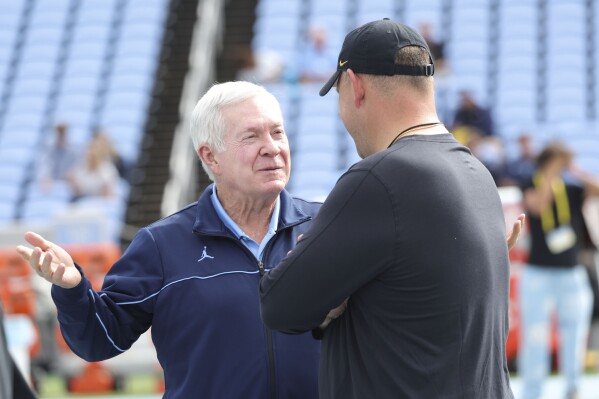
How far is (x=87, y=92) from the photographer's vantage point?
1445cm

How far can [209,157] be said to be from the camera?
3.31 metres

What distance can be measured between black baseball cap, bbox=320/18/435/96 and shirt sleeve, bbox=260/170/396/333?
276 mm

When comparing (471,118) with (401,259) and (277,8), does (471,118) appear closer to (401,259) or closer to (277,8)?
(277,8)

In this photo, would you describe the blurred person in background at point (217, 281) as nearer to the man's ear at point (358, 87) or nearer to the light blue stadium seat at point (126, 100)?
the man's ear at point (358, 87)

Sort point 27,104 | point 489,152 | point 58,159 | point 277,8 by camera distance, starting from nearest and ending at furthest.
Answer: point 489,152, point 58,159, point 27,104, point 277,8

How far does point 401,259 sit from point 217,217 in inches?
38.2

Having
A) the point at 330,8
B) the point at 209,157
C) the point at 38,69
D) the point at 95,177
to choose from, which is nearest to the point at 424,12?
the point at 330,8

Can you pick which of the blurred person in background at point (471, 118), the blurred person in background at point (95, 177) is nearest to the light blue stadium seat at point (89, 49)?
the blurred person in background at point (95, 177)

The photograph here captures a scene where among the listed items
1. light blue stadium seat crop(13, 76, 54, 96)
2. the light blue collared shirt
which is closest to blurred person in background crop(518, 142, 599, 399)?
the light blue collared shirt

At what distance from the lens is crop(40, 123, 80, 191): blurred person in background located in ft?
39.4

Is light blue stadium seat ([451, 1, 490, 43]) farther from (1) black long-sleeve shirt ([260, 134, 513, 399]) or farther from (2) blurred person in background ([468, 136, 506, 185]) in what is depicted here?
(1) black long-sleeve shirt ([260, 134, 513, 399])

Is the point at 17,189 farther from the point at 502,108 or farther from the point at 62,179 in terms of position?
the point at 502,108

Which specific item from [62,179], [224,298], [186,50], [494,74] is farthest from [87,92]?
[224,298]

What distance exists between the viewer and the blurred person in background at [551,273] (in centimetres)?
727
